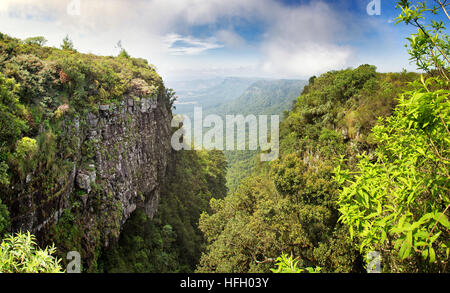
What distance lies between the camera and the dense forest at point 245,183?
101 inches

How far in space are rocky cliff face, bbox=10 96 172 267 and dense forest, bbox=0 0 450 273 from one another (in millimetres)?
61

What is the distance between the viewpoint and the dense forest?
2557 mm

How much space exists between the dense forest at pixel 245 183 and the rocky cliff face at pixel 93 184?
61 millimetres

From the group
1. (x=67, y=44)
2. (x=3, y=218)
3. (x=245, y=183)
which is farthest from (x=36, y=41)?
(x=245, y=183)

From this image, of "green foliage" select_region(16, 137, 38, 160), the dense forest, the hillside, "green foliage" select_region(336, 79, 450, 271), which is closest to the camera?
"green foliage" select_region(336, 79, 450, 271)

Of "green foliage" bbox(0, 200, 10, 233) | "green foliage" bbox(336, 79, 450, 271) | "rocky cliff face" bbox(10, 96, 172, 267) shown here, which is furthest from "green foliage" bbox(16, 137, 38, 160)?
"green foliage" bbox(336, 79, 450, 271)

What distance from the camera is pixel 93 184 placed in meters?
10.9

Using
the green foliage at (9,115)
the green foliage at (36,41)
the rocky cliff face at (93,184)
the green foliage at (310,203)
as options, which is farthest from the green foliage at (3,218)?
the green foliage at (36,41)

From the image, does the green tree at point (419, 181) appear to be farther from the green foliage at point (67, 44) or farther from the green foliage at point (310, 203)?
the green foliage at point (67, 44)

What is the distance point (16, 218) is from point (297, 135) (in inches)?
710

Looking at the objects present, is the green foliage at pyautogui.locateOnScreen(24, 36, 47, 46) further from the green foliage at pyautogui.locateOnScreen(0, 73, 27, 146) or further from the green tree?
the green tree

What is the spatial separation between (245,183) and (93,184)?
34.6 feet

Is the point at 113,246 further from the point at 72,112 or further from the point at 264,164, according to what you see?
the point at 264,164

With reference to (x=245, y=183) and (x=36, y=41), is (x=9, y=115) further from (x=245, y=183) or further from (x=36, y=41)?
(x=245, y=183)
